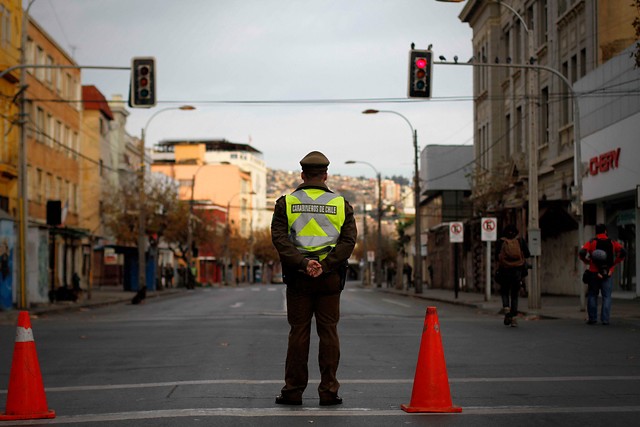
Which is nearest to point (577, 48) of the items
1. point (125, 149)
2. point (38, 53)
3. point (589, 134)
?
point (589, 134)

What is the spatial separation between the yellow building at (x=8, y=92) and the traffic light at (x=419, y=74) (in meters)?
22.4

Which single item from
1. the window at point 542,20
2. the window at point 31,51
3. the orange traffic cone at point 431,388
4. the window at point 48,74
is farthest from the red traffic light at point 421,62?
the window at point 48,74

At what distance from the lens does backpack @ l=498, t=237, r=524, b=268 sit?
19.6 m

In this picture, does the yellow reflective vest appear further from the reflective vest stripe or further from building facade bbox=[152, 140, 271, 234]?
building facade bbox=[152, 140, 271, 234]

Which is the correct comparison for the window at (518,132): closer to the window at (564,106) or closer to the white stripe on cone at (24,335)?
the window at (564,106)

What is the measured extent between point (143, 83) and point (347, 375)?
1513cm

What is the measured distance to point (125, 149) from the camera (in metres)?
77.8

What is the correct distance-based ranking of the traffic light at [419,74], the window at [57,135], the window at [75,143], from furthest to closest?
1. the window at [75,143]
2. the window at [57,135]
3. the traffic light at [419,74]

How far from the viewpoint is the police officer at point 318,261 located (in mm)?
7777

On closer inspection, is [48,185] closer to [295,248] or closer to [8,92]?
[8,92]

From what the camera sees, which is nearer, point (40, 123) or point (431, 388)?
point (431, 388)

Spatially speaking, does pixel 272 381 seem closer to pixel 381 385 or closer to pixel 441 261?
pixel 381 385

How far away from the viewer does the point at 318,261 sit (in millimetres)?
7727

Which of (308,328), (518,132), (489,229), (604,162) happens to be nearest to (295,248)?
(308,328)
